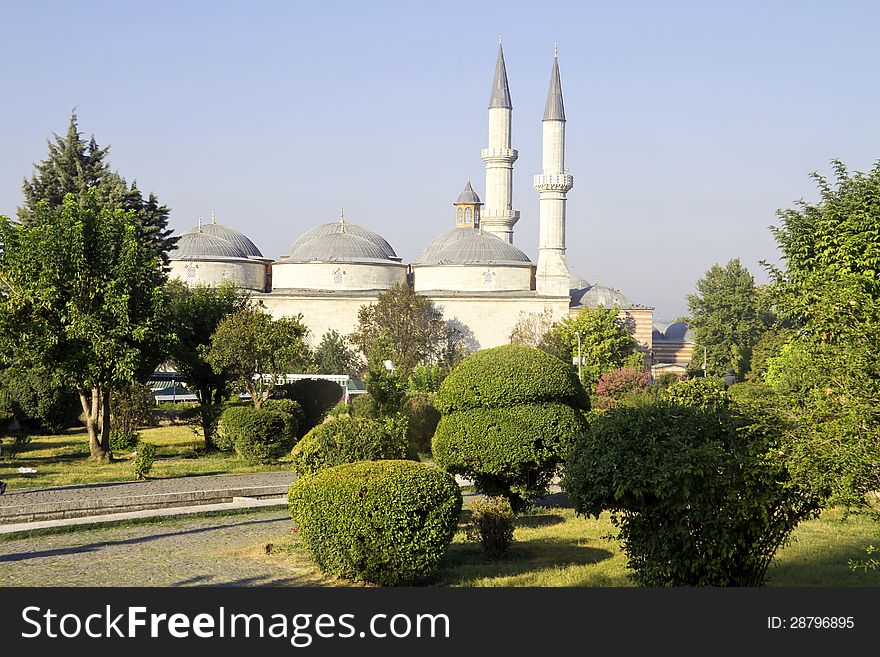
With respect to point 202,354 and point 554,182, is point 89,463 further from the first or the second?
point 554,182

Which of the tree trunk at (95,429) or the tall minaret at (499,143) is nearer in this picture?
the tree trunk at (95,429)

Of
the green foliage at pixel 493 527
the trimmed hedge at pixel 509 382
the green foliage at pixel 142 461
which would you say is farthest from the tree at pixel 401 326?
the green foliage at pixel 493 527

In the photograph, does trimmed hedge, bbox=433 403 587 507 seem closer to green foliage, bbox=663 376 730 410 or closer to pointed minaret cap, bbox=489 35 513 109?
green foliage, bbox=663 376 730 410

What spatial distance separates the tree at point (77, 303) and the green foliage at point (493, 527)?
1048 cm

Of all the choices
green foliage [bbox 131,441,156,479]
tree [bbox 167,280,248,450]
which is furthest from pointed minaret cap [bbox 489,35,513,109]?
green foliage [bbox 131,441,156,479]

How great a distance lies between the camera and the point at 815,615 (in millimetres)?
6645

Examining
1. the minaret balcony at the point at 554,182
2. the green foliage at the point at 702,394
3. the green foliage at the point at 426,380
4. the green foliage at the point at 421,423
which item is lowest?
the green foliage at the point at 421,423

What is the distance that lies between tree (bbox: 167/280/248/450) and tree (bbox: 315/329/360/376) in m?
24.0

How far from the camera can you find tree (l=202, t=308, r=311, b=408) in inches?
872

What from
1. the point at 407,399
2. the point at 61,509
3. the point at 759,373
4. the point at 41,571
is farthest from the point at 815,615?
the point at 759,373

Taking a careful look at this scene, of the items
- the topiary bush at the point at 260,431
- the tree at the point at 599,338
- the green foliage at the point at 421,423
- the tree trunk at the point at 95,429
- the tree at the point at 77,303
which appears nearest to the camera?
the tree at the point at 77,303

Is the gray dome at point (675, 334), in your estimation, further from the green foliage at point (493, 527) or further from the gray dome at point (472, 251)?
the green foliage at point (493, 527)

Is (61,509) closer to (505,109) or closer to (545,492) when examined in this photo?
(545,492)

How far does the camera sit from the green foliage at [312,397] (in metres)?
24.1
